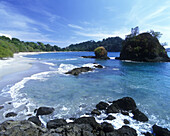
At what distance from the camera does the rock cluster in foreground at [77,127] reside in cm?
475

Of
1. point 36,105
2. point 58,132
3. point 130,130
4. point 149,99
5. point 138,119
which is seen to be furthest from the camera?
point 149,99

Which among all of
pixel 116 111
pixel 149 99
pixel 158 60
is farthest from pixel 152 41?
pixel 116 111

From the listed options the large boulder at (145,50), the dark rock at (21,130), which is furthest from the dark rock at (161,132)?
the large boulder at (145,50)

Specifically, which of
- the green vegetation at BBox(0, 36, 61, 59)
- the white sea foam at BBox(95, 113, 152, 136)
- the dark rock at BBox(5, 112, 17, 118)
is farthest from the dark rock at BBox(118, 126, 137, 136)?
the green vegetation at BBox(0, 36, 61, 59)

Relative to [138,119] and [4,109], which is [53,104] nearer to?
[4,109]

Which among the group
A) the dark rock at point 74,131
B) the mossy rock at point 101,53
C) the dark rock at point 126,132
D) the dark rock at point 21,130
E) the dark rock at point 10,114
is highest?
the mossy rock at point 101,53

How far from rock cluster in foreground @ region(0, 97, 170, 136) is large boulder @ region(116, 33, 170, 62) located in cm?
4709

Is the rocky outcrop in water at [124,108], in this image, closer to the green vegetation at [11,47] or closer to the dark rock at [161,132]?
the dark rock at [161,132]

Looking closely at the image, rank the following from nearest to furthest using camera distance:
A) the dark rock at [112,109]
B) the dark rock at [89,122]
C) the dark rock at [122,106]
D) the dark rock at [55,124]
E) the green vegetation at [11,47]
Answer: the dark rock at [55,124] → the dark rock at [89,122] → the dark rock at [112,109] → the dark rock at [122,106] → the green vegetation at [11,47]

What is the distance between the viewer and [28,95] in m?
10.4

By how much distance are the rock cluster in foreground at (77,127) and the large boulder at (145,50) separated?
154ft

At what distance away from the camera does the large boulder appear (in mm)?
47600

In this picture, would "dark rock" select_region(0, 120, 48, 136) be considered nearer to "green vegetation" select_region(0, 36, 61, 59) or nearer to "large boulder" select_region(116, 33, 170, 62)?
"green vegetation" select_region(0, 36, 61, 59)

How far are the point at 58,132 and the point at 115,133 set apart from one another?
2998mm
